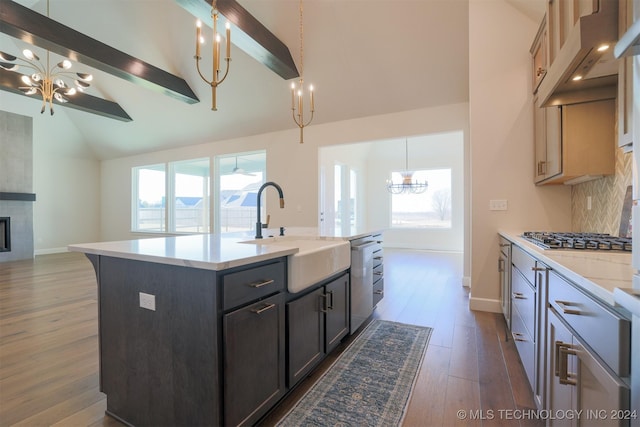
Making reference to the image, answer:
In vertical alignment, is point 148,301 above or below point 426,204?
below

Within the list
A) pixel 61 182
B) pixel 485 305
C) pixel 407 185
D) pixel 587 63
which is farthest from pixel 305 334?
pixel 61 182

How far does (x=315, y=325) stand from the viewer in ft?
6.10

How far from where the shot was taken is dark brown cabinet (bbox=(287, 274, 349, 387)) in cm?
163

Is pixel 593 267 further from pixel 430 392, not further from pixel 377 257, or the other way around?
pixel 377 257

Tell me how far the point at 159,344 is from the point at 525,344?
201 cm

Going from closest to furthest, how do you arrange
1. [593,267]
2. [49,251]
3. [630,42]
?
[630,42], [593,267], [49,251]

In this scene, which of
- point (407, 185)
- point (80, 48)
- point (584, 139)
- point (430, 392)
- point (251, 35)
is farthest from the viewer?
point (407, 185)

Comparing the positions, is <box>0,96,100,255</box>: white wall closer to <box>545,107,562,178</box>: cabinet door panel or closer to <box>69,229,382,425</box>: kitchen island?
<box>69,229,382,425</box>: kitchen island

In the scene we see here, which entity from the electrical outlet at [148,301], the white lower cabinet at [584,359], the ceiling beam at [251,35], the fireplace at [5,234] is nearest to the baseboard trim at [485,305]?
the white lower cabinet at [584,359]

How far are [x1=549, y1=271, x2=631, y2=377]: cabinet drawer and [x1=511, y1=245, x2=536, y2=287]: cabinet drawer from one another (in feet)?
1.48

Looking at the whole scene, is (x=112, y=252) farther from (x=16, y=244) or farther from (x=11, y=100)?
(x=11, y=100)

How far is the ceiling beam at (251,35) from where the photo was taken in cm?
305

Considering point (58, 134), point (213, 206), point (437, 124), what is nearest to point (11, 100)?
point (58, 134)

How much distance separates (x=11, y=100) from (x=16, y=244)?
316 cm
